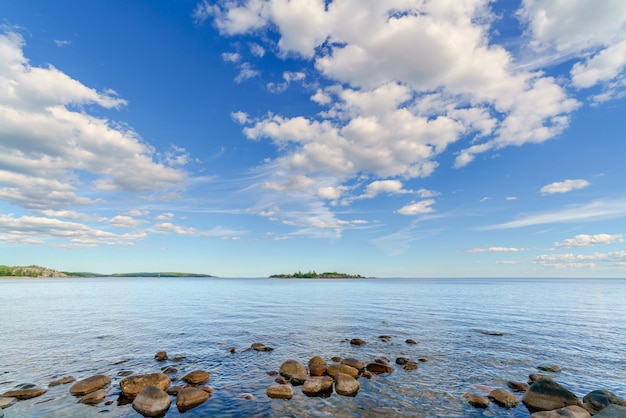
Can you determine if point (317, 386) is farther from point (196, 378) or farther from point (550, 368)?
point (550, 368)

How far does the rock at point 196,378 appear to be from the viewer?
17.2 metres

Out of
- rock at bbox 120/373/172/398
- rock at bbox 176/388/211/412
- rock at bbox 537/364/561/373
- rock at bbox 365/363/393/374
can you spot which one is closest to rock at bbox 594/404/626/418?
rock at bbox 537/364/561/373

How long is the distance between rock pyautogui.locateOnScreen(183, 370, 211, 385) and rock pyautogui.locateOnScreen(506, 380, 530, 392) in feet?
58.6

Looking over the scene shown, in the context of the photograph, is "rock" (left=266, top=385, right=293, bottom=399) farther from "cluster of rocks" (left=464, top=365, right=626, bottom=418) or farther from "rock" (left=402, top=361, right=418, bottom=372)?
"cluster of rocks" (left=464, top=365, right=626, bottom=418)

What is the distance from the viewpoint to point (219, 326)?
116ft

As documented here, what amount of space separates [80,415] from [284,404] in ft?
29.9

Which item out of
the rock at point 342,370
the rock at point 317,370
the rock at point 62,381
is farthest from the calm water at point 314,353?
the rock at point 317,370

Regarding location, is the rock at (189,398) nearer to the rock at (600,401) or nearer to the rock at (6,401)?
the rock at (6,401)

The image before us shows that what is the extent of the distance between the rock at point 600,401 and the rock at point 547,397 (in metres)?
0.58

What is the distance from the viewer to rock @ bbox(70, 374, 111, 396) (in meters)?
15.7

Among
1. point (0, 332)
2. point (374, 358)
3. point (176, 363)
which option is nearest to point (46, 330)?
point (0, 332)

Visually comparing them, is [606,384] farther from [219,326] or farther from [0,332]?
[0,332]

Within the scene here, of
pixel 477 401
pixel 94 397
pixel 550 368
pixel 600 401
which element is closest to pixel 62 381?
pixel 94 397

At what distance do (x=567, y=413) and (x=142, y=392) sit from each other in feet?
63.8
